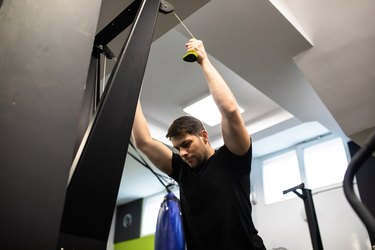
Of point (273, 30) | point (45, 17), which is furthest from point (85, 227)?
point (273, 30)

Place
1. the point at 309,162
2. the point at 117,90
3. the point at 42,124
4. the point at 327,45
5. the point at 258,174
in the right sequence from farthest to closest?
the point at 258,174 < the point at 309,162 < the point at 327,45 < the point at 117,90 < the point at 42,124

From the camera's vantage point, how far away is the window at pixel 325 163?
4035 millimetres

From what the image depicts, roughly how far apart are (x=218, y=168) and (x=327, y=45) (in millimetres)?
1619

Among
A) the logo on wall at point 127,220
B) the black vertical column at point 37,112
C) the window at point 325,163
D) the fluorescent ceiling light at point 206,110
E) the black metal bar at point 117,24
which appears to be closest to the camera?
the black vertical column at point 37,112

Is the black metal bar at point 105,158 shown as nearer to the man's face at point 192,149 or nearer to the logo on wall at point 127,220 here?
the man's face at point 192,149

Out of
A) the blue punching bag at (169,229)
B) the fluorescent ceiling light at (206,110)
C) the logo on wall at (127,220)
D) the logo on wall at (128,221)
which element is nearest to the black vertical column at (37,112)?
the blue punching bag at (169,229)

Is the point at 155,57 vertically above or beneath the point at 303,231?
above

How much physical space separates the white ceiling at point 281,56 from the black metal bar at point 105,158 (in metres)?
1.01

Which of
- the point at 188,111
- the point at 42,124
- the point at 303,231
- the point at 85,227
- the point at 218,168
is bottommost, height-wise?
the point at 85,227

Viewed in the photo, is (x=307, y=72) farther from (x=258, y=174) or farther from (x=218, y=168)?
(x=258, y=174)

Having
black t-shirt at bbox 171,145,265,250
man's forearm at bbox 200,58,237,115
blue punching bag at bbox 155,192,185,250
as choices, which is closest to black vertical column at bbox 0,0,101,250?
man's forearm at bbox 200,58,237,115

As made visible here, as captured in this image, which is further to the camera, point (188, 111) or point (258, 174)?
point (258, 174)

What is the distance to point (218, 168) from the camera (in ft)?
4.39

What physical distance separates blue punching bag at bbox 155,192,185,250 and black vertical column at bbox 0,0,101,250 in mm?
2154
